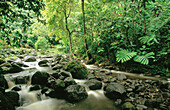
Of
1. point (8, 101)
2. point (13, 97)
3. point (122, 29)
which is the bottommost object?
point (13, 97)

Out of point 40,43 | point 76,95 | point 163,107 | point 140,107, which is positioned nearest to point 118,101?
point 140,107

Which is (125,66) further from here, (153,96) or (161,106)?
(161,106)

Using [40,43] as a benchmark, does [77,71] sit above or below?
below

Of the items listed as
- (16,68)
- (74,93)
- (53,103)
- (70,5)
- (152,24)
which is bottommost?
(53,103)

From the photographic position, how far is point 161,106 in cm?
292

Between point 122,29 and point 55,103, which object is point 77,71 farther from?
point 122,29

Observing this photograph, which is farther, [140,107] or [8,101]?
[140,107]

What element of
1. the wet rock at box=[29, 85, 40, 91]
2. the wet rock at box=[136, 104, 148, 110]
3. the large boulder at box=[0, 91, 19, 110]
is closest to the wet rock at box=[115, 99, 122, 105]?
the wet rock at box=[136, 104, 148, 110]

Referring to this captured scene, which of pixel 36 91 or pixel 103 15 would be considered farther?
pixel 103 15

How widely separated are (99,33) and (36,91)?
19.1ft

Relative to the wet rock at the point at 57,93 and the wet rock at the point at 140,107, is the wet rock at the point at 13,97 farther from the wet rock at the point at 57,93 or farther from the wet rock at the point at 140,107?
the wet rock at the point at 140,107

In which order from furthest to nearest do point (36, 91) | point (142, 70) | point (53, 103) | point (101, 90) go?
point (142, 70) < point (101, 90) < point (36, 91) < point (53, 103)

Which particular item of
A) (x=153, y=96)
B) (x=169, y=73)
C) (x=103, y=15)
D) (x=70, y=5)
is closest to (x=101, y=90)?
(x=153, y=96)

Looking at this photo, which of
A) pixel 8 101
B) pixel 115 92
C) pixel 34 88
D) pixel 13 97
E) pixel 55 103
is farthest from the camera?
pixel 34 88
